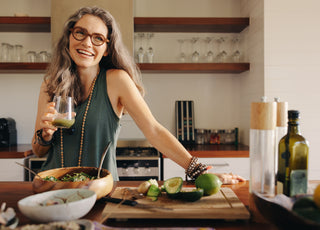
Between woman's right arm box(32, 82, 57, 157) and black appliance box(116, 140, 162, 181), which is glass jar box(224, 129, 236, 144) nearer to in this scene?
black appliance box(116, 140, 162, 181)

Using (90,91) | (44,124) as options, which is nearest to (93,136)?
(90,91)

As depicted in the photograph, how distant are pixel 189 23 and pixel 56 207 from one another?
2345mm

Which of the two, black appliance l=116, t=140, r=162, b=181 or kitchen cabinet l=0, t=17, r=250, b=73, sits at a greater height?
kitchen cabinet l=0, t=17, r=250, b=73

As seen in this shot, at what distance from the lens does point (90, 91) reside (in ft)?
4.93

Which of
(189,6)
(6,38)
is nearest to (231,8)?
(189,6)

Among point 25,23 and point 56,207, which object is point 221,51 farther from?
point 56,207

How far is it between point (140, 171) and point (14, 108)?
161 centimetres

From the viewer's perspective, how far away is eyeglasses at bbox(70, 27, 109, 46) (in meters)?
1.42

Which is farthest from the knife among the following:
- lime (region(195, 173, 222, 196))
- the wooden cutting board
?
lime (region(195, 173, 222, 196))

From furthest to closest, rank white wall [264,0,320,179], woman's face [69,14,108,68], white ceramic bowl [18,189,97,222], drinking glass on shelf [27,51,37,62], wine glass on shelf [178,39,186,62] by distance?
1. wine glass on shelf [178,39,186,62]
2. drinking glass on shelf [27,51,37,62]
3. white wall [264,0,320,179]
4. woman's face [69,14,108,68]
5. white ceramic bowl [18,189,97,222]

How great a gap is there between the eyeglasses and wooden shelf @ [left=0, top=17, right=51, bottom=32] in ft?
4.64

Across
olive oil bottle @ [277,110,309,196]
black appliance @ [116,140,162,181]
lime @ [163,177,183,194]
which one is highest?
olive oil bottle @ [277,110,309,196]

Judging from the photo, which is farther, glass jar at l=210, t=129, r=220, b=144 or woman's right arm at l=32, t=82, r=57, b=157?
glass jar at l=210, t=129, r=220, b=144

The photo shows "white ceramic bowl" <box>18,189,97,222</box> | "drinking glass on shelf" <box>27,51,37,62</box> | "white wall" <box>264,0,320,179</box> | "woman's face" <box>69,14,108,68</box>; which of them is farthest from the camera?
"drinking glass on shelf" <box>27,51,37,62</box>
